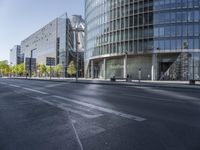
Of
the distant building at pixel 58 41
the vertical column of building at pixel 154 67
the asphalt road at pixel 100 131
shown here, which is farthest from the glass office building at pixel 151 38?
the asphalt road at pixel 100 131

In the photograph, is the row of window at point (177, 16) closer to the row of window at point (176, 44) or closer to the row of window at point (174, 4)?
the row of window at point (174, 4)

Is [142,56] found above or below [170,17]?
below

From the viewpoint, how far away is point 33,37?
505 feet

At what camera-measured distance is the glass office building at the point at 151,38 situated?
5919 centimetres

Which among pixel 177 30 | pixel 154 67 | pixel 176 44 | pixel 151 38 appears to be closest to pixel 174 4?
pixel 177 30

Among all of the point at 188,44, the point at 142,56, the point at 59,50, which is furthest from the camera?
the point at 59,50

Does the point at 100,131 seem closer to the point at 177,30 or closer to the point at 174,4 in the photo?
the point at 177,30

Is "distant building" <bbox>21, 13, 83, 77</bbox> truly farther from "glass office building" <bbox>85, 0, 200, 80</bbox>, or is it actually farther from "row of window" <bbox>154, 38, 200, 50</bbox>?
"row of window" <bbox>154, 38, 200, 50</bbox>

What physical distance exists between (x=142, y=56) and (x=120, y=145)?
6284 centimetres

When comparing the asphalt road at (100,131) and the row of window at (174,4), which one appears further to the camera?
the row of window at (174,4)

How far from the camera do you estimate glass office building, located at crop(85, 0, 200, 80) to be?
59.2m

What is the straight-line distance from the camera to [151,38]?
6197cm

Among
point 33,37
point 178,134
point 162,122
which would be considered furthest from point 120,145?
point 33,37

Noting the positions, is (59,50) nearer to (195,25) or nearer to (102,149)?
(195,25)
